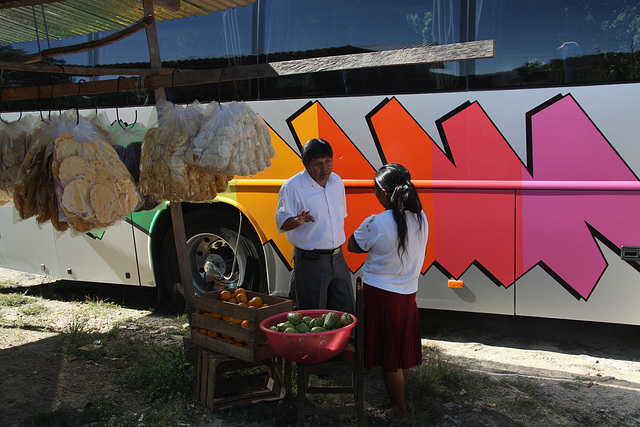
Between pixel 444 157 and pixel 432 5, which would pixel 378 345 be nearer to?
pixel 444 157

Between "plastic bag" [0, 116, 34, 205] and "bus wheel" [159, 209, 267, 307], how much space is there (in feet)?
6.69

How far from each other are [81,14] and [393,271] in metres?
3.25

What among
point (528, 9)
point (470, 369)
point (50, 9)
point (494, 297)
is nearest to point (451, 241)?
point (494, 297)

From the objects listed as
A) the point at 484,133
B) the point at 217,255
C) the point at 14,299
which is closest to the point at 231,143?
the point at 484,133

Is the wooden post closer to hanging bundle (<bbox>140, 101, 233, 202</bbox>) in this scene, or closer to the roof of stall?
the roof of stall

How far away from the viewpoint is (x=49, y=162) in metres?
3.22

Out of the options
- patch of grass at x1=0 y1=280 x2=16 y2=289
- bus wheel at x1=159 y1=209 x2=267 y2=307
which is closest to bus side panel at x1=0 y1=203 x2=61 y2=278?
patch of grass at x1=0 y1=280 x2=16 y2=289

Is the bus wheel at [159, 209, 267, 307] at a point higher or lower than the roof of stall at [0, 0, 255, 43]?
lower

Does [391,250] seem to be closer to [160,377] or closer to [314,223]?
[314,223]

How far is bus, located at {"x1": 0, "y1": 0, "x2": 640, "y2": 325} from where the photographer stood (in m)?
4.22

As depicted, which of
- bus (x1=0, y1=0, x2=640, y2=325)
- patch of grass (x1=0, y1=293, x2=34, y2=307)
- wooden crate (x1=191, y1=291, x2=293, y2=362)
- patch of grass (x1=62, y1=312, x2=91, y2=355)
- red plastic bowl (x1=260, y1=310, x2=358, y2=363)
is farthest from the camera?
patch of grass (x1=0, y1=293, x2=34, y2=307)

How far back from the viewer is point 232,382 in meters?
3.88

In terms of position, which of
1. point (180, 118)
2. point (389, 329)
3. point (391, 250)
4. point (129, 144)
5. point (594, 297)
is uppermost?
point (180, 118)

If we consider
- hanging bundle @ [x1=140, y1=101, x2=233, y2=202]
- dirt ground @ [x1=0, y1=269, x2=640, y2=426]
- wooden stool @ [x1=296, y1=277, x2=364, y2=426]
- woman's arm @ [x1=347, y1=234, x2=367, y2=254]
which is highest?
hanging bundle @ [x1=140, y1=101, x2=233, y2=202]
